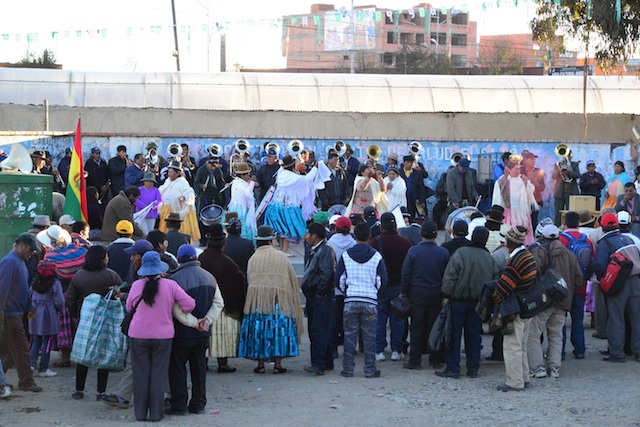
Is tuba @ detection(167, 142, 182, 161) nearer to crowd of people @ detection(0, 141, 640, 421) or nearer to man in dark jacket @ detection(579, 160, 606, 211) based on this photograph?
man in dark jacket @ detection(579, 160, 606, 211)

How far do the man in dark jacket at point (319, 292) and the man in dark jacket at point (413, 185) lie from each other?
10.4 metres

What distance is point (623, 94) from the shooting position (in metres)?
31.7

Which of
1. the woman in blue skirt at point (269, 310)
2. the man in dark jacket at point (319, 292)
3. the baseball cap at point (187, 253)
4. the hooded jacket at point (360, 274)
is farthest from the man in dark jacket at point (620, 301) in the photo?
the baseball cap at point (187, 253)

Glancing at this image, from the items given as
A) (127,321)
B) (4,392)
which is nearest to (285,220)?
(4,392)

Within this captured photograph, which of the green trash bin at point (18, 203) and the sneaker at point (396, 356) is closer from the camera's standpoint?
the sneaker at point (396, 356)

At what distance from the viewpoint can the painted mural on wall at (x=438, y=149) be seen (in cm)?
2436

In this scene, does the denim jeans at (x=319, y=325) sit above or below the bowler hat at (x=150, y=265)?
below

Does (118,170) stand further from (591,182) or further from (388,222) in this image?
(388,222)

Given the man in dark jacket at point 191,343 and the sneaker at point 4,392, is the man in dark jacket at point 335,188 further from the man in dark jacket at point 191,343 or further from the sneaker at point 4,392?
the sneaker at point 4,392

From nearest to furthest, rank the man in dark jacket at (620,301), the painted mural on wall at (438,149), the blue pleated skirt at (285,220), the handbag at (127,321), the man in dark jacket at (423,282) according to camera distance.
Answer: the handbag at (127,321)
the man in dark jacket at (423,282)
the man in dark jacket at (620,301)
the blue pleated skirt at (285,220)
the painted mural on wall at (438,149)

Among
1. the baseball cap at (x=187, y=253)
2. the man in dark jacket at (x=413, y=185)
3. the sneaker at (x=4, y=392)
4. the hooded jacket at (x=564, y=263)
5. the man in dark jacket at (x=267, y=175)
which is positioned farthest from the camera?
the man in dark jacket at (x=413, y=185)

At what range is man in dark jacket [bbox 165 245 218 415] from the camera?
921cm

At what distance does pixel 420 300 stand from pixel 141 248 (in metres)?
3.29

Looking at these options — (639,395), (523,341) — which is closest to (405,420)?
(523,341)
